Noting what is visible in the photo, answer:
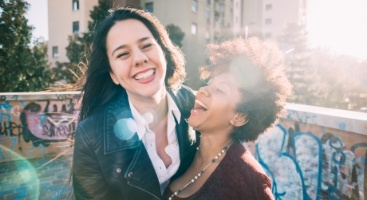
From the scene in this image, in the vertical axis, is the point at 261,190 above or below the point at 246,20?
below

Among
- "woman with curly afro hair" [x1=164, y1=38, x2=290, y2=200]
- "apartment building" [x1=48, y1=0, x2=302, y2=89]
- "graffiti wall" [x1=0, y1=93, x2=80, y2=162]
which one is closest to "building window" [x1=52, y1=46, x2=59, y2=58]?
"apartment building" [x1=48, y1=0, x2=302, y2=89]

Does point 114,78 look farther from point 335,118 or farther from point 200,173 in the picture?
point 335,118

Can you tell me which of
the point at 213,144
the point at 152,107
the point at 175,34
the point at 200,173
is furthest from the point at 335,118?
the point at 175,34

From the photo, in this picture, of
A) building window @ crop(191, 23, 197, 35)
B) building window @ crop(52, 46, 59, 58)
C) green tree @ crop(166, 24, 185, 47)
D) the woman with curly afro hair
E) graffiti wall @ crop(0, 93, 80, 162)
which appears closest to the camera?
the woman with curly afro hair

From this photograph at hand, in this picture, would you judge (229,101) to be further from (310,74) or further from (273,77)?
(310,74)

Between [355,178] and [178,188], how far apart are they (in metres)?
2.15

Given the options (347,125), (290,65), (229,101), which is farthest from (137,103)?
(290,65)

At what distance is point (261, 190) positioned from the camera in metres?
1.74

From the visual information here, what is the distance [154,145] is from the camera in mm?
2381

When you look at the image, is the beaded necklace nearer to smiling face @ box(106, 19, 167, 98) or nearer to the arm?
the arm

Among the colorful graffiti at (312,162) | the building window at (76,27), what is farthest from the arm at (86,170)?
the building window at (76,27)

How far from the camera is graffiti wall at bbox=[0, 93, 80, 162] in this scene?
287 inches

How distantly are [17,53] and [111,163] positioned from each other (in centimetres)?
1618

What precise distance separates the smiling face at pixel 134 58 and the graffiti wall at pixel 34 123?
18.1 feet
